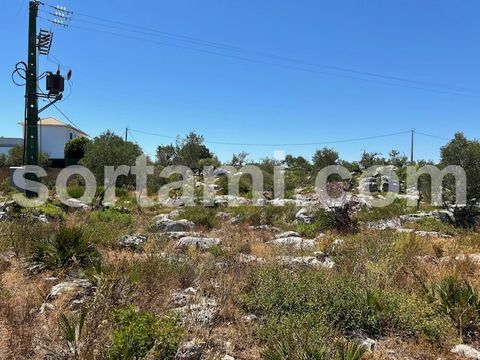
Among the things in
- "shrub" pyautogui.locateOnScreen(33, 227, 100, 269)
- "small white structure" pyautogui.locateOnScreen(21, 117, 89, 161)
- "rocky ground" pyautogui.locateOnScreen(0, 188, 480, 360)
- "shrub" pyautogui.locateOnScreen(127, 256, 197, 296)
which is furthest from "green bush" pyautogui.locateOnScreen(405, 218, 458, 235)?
"small white structure" pyautogui.locateOnScreen(21, 117, 89, 161)

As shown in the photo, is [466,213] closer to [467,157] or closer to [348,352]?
[467,157]

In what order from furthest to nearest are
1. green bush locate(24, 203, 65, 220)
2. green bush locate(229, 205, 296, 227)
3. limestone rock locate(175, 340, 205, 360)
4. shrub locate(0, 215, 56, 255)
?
green bush locate(229, 205, 296, 227), green bush locate(24, 203, 65, 220), shrub locate(0, 215, 56, 255), limestone rock locate(175, 340, 205, 360)

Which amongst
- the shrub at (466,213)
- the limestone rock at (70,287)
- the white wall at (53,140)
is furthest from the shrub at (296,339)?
the white wall at (53,140)

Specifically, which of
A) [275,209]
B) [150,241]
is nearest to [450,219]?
[275,209]

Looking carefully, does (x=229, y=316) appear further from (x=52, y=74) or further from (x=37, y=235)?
(x=52, y=74)

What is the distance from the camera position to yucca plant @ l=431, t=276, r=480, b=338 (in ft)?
13.4

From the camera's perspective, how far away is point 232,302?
14.6 ft

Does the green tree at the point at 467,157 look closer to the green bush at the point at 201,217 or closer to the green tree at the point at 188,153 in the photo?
the green bush at the point at 201,217

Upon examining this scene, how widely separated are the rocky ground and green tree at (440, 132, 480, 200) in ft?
21.7

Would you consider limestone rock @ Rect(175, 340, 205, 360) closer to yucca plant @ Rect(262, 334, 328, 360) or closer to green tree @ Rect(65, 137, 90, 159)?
yucca plant @ Rect(262, 334, 328, 360)

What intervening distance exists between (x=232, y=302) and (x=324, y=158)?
948 inches

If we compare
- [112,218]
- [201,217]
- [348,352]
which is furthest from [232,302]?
[201,217]

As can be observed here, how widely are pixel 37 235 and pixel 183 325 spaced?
4.04 m

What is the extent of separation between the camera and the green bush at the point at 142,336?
2.89 m
